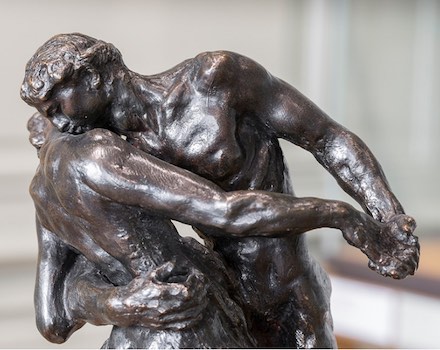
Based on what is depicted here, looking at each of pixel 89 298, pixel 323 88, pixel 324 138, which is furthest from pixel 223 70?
pixel 323 88

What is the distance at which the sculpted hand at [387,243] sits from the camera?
1.46 m

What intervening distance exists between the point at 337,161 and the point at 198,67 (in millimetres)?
306

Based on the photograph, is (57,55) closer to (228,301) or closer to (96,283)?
(96,283)

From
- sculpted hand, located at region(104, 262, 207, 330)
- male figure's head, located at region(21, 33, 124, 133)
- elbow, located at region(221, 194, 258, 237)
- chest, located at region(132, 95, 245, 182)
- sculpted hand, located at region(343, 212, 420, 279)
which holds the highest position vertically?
male figure's head, located at region(21, 33, 124, 133)

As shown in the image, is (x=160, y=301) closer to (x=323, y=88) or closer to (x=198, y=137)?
(x=198, y=137)

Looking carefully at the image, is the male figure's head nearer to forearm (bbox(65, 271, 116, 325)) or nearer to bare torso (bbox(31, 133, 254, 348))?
bare torso (bbox(31, 133, 254, 348))

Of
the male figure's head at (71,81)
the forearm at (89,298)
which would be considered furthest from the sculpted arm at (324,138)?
the forearm at (89,298)

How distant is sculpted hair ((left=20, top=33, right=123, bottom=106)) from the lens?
145cm

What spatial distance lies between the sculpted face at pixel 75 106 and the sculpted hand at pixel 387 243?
45 cm

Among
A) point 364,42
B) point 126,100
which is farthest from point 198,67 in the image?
point 364,42

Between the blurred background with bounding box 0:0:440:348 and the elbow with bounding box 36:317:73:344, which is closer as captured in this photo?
the elbow with bounding box 36:317:73:344

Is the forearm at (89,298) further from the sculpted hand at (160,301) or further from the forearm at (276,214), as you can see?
the forearm at (276,214)

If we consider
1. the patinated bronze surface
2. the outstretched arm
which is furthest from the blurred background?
the outstretched arm

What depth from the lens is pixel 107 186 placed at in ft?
4.66
